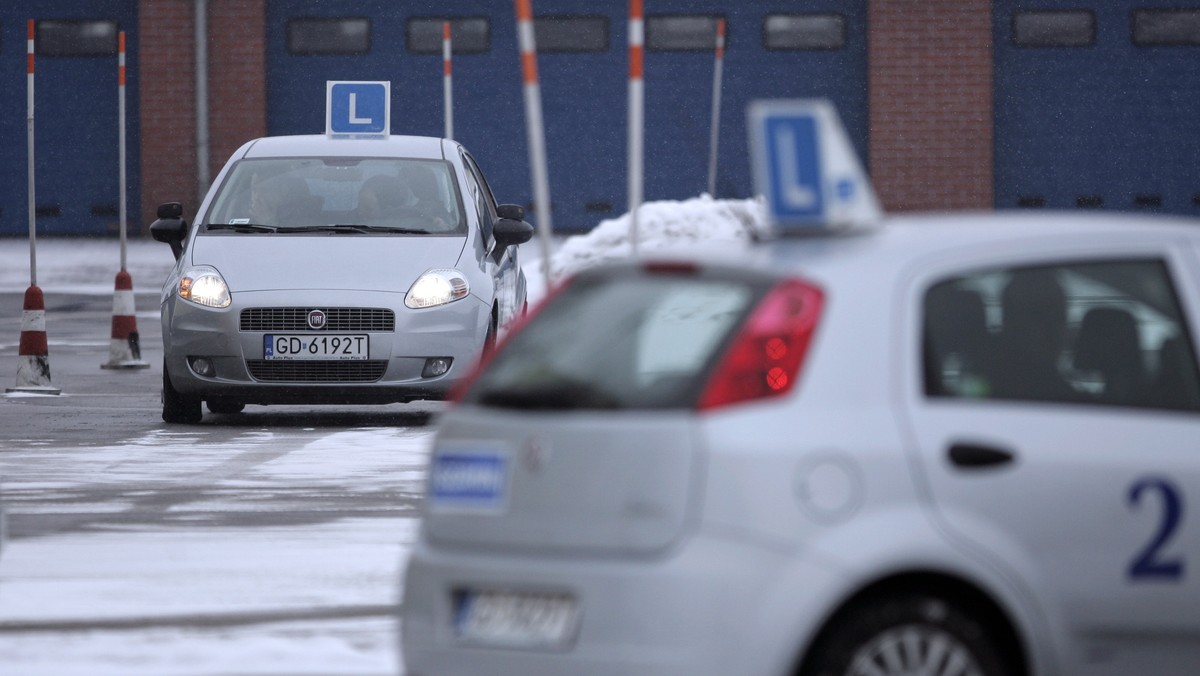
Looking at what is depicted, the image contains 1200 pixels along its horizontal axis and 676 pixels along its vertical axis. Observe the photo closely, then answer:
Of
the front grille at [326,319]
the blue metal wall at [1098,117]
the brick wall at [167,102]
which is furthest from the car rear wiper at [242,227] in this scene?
the blue metal wall at [1098,117]

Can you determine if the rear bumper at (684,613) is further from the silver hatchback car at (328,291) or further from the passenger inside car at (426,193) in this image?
the passenger inside car at (426,193)

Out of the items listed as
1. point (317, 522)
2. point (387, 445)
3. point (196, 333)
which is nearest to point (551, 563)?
point (317, 522)

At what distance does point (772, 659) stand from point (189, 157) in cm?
2420

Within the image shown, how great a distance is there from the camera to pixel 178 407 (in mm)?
13398

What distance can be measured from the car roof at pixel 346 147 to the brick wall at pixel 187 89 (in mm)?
13428

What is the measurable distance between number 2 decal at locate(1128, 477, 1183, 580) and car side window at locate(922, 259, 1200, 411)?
0.23 m

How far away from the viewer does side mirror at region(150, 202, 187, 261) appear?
13664mm

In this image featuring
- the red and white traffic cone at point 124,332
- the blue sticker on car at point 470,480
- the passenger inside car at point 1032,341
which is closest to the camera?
the blue sticker on car at point 470,480

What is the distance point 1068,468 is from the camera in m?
4.89

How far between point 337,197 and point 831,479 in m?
9.89

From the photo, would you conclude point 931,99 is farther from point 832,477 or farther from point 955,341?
point 832,477

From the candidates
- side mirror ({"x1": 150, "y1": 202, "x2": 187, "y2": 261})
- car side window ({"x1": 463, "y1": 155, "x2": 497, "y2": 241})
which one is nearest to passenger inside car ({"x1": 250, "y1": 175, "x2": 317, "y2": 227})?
side mirror ({"x1": 150, "y1": 202, "x2": 187, "y2": 261})

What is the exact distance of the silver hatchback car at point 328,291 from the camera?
12.8m

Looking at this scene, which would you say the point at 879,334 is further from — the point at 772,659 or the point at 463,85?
the point at 463,85
